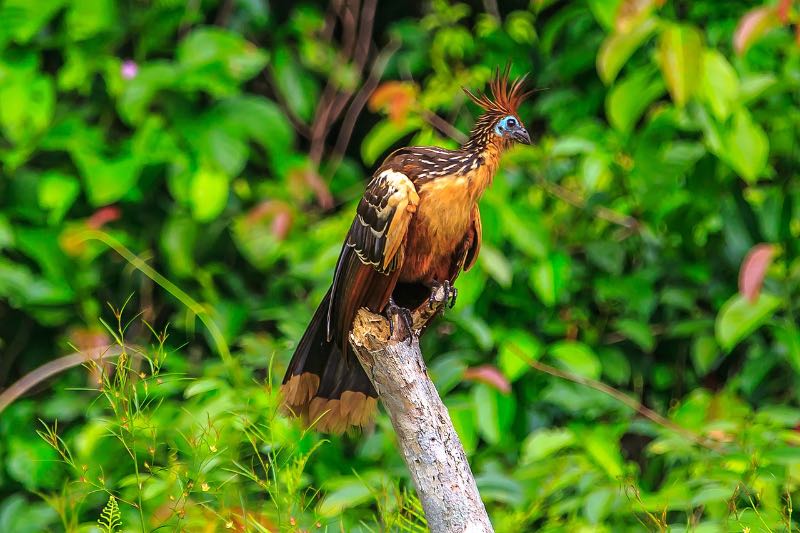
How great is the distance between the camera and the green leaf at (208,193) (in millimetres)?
4203

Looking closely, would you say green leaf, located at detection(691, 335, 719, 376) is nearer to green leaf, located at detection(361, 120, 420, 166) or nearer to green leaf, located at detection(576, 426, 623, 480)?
green leaf, located at detection(576, 426, 623, 480)

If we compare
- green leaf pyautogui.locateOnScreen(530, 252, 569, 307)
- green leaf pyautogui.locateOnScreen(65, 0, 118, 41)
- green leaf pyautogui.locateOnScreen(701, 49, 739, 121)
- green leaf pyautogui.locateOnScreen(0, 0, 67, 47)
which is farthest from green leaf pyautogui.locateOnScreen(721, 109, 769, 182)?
green leaf pyautogui.locateOnScreen(0, 0, 67, 47)

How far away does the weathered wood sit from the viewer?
87.0 inches

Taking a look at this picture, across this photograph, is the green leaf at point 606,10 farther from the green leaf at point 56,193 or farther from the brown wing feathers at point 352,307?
the green leaf at point 56,193

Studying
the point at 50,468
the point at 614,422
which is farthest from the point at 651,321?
the point at 50,468

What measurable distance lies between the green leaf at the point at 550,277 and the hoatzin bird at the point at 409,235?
1.16m

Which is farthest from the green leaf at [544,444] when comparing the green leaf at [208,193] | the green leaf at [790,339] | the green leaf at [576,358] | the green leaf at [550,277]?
the green leaf at [208,193]

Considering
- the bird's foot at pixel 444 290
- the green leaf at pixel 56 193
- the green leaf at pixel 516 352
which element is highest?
the bird's foot at pixel 444 290

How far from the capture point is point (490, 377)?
11.9 feet

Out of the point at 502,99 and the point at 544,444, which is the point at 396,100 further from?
the point at 502,99

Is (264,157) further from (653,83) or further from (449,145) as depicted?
(653,83)

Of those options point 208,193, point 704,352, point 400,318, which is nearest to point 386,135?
point 208,193

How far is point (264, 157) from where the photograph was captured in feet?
15.3

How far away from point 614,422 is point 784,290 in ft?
2.31
